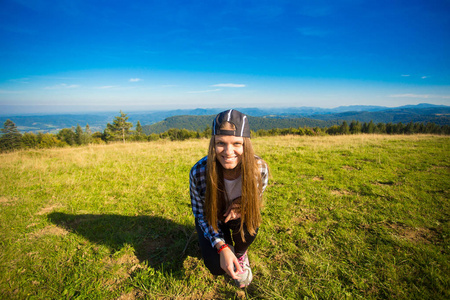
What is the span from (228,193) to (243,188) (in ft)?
1.09

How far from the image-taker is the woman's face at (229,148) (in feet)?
6.63

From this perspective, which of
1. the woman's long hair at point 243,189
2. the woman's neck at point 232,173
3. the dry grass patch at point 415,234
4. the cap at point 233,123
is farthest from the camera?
the dry grass patch at point 415,234

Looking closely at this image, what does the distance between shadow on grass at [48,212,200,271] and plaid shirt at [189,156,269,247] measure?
0.92 m

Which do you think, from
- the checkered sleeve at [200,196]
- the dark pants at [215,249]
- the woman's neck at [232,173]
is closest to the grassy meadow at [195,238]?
the dark pants at [215,249]

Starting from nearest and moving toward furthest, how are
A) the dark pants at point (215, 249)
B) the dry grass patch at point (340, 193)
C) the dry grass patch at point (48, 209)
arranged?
the dark pants at point (215, 249) → the dry grass patch at point (48, 209) → the dry grass patch at point (340, 193)

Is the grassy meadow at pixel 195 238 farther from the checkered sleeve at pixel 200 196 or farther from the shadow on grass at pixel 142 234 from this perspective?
the checkered sleeve at pixel 200 196

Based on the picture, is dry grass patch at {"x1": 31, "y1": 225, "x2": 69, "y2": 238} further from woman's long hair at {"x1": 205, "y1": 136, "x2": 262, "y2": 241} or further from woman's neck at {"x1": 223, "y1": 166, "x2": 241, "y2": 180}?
woman's neck at {"x1": 223, "y1": 166, "x2": 241, "y2": 180}

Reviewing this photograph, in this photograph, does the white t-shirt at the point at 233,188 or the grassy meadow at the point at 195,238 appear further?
the white t-shirt at the point at 233,188

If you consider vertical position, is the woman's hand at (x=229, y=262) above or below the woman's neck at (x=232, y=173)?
below

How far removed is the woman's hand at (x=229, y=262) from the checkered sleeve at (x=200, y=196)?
0.17 metres

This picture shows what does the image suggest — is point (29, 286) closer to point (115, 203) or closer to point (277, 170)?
point (115, 203)

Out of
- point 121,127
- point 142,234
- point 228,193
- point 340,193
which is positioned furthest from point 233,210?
point 121,127

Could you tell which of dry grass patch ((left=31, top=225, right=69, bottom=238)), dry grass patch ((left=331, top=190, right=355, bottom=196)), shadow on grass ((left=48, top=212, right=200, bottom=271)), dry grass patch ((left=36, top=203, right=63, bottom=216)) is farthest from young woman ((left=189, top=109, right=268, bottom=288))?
dry grass patch ((left=36, top=203, right=63, bottom=216))

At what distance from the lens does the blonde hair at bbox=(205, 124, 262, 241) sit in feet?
7.04
